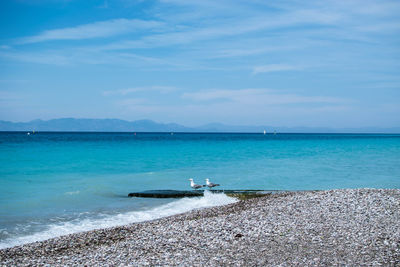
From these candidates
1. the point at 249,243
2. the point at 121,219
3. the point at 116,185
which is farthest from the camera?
the point at 116,185

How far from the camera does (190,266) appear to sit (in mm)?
8867

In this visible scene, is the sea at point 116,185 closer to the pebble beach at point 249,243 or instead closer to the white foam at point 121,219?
the white foam at point 121,219

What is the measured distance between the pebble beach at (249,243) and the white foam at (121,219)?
2009 mm

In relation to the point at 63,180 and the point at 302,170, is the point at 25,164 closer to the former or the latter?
the point at 63,180

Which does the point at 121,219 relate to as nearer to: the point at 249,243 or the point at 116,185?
the point at 249,243

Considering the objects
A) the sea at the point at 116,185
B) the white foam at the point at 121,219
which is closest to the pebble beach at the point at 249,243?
the white foam at the point at 121,219

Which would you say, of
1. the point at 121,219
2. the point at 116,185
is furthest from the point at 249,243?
the point at 116,185

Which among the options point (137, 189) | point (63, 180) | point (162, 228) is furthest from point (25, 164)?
point (162, 228)

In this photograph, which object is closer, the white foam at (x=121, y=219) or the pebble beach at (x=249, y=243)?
the pebble beach at (x=249, y=243)

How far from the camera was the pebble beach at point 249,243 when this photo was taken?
9328 millimetres

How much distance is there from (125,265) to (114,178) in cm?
2354

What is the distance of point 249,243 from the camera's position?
1064 centimetres

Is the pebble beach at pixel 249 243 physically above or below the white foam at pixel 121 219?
above

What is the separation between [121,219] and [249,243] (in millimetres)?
7858
